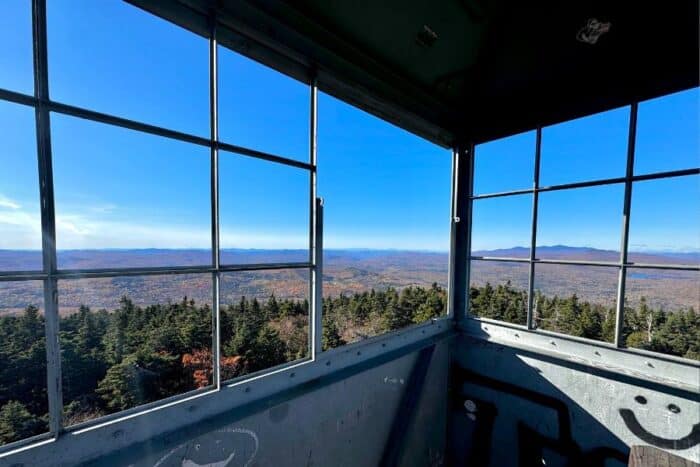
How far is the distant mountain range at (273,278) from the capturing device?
3.06 feet

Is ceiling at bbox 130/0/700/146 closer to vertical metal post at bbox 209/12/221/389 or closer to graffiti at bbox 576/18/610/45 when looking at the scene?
graffiti at bbox 576/18/610/45

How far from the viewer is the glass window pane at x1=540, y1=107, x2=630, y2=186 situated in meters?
1.63

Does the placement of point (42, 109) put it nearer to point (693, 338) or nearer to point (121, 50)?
point (121, 50)

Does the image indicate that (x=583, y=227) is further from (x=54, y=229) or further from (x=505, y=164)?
(x=54, y=229)

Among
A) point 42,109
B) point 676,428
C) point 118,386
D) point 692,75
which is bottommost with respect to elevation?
point 118,386

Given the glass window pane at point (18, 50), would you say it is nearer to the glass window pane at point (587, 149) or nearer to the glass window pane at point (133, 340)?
the glass window pane at point (133, 340)

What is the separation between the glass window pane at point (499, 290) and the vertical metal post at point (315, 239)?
4.97 ft

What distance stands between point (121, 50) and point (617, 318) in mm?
3474

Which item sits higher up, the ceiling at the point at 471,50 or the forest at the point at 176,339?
the ceiling at the point at 471,50

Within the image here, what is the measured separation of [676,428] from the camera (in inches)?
55.6

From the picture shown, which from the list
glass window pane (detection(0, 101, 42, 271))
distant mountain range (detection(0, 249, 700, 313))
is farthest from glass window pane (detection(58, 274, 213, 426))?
glass window pane (detection(0, 101, 42, 271))

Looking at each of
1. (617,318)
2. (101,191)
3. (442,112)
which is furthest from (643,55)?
(101,191)

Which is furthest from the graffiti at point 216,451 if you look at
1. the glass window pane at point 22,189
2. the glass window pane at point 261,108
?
the glass window pane at point 261,108

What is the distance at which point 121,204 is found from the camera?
170 centimetres
